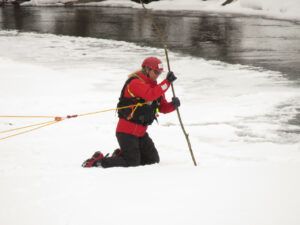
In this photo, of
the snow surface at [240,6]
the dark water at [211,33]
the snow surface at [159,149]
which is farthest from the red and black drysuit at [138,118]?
the snow surface at [240,6]

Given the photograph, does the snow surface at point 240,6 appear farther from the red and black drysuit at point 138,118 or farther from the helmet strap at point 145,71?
the helmet strap at point 145,71

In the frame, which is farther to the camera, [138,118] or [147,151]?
[147,151]

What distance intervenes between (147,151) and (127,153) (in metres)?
0.30

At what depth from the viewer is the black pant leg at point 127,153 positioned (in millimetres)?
5238

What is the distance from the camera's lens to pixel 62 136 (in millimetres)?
7102

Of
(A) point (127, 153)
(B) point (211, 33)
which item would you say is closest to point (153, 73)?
(A) point (127, 153)

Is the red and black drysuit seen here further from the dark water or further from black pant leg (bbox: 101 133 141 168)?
the dark water

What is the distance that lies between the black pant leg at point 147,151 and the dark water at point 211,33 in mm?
6816

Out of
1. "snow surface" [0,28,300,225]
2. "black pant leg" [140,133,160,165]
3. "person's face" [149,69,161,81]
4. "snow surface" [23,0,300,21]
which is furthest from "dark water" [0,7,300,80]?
"person's face" [149,69,161,81]

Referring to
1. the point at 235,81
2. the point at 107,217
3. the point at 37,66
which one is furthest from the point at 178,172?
the point at 37,66

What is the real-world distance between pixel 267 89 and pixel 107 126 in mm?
4206

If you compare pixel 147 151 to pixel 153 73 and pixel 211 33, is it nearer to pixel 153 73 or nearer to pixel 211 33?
pixel 153 73

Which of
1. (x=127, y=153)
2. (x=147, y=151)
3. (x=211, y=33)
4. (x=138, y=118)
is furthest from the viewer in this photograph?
(x=211, y=33)

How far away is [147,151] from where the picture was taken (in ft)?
17.9
